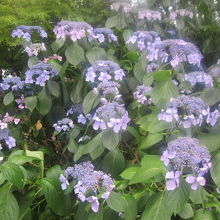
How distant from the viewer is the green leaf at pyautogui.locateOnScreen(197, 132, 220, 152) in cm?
144

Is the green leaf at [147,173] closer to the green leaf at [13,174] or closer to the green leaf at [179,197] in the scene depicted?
the green leaf at [179,197]

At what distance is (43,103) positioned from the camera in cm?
214

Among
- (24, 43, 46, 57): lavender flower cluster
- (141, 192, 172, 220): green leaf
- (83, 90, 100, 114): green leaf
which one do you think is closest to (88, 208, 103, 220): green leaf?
(141, 192, 172, 220): green leaf

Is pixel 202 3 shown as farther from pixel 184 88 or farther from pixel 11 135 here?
pixel 11 135

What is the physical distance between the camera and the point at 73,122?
88.0 inches

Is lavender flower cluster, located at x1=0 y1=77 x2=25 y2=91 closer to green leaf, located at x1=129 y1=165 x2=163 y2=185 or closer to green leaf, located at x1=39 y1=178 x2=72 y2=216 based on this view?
green leaf, located at x1=39 y1=178 x2=72 y2=216

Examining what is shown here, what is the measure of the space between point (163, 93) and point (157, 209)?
563 mm

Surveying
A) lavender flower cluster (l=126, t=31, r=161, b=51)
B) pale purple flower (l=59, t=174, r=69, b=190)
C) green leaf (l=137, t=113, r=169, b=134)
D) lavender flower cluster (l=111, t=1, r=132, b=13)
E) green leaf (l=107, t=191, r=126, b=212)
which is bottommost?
pale purple flower (l=59, t=174, r=69, b=190)

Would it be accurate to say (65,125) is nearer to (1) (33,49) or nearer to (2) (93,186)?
(1) (33,49)

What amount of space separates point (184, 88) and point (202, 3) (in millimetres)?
1313

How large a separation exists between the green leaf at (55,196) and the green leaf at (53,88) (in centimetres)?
74

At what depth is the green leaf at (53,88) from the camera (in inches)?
84.9

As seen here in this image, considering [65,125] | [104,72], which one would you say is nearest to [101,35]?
[104,72]

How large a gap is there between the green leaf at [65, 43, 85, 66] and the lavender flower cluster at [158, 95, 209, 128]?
85 cm
